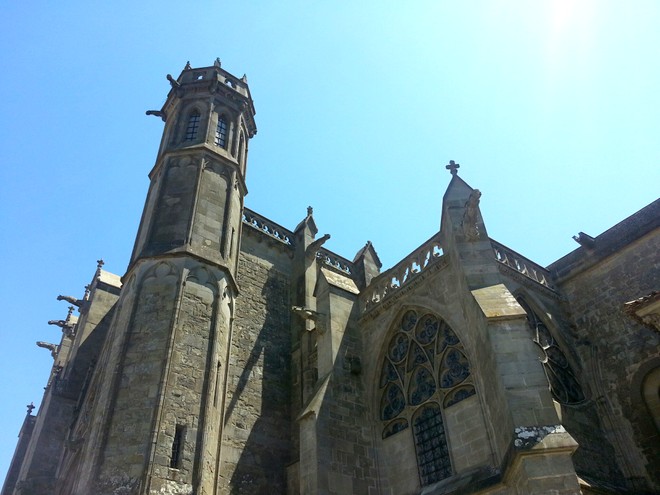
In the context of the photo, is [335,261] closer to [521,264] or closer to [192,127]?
[192,127]

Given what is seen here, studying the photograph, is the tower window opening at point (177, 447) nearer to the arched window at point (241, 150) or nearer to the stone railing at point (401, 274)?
the stone railing at point (401, 274)

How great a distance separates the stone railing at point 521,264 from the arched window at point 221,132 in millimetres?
7742

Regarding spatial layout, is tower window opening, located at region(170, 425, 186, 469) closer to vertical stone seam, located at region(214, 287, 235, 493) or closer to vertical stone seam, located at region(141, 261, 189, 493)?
vertical stone seam, located at region(141, 261, 189, 493)

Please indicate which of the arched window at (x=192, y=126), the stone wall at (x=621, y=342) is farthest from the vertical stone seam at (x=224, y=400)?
the stone wall at (x=621, y=342)

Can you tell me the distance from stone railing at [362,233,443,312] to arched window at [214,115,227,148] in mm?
5824

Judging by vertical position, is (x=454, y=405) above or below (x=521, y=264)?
below

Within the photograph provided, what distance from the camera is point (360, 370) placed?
11.5 meters

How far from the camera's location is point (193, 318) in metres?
10.8

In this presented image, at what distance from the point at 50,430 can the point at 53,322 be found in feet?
22.9

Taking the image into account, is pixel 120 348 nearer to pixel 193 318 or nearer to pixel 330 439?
pixel 193 318

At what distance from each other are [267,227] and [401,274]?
18.1 ft

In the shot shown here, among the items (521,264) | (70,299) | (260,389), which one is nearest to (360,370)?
(260,389)

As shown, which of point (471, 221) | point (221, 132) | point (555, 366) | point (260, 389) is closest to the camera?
point (471, 221)

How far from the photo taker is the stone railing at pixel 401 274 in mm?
11477
